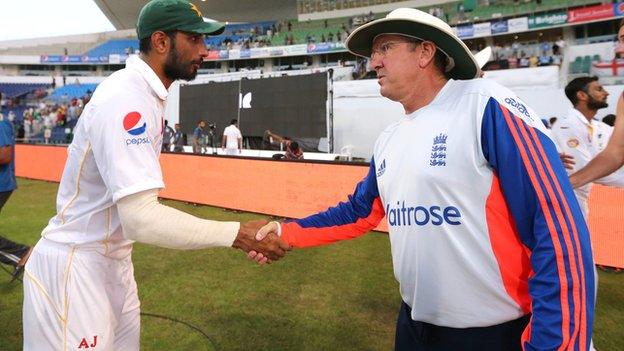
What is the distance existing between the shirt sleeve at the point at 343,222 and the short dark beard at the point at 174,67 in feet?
3.54

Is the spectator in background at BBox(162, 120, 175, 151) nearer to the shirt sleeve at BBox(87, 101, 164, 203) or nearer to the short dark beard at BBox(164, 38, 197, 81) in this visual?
the short dark beard at BBox(164, 38, 197, 81)

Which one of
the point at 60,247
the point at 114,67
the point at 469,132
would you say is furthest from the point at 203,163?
the point at 114,67

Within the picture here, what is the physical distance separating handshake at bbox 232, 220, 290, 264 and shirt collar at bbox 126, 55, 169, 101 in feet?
2.74

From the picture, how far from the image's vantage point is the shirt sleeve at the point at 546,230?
4.17 feet

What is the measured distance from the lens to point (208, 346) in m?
3.79

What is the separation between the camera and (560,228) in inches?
50.8

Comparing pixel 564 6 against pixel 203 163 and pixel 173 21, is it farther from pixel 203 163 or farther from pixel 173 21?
pixel 173 21

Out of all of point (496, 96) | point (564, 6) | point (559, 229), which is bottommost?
Result: point (559, 229)

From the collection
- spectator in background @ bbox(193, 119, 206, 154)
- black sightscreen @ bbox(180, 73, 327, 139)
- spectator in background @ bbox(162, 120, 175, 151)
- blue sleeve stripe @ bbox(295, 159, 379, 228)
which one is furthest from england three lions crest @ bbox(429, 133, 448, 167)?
spectator in background @ bbox(162, 120, 175, 151)

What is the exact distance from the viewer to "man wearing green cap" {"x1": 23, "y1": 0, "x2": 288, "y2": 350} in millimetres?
1815

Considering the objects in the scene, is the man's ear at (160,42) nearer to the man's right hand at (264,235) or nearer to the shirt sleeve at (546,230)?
the man's right hand at (264,235)

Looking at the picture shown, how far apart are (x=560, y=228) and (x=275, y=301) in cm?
394

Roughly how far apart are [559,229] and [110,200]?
200 centimetres

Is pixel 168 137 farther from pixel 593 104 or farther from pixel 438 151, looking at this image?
pixel 438 151
